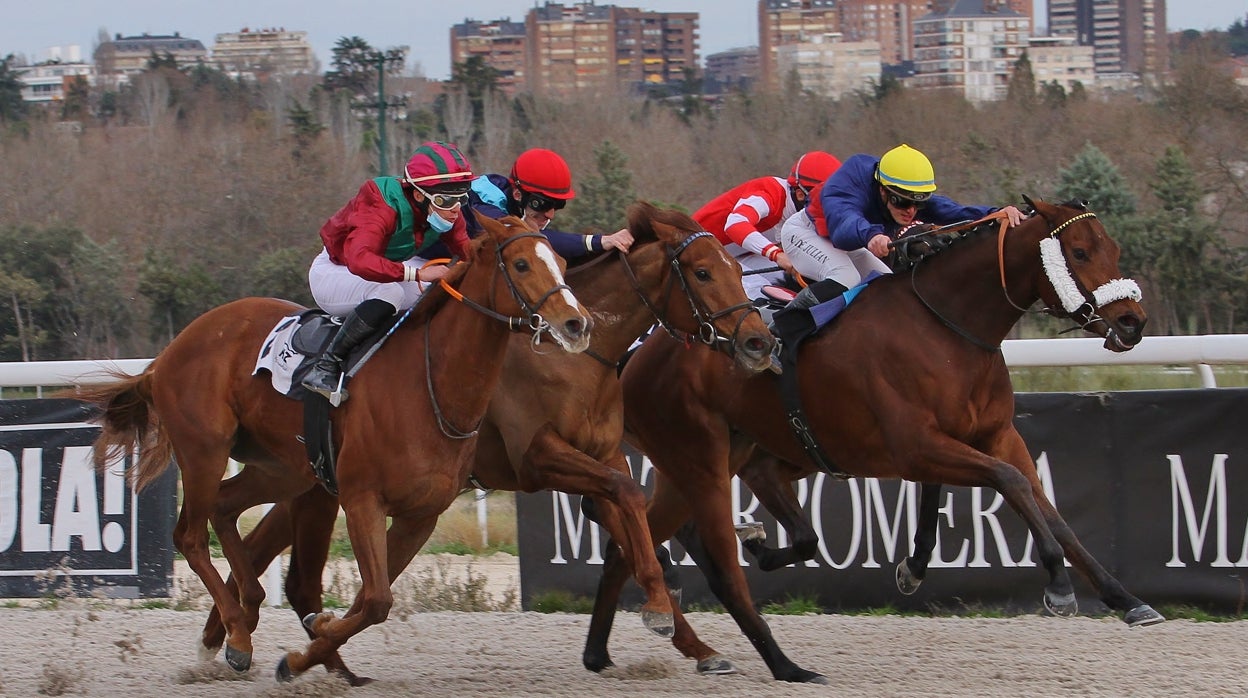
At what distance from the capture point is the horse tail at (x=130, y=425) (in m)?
6.32

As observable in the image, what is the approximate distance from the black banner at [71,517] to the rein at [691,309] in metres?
3.04

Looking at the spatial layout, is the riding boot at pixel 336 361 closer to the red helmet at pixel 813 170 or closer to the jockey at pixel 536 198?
the jockey at pixel 536 198

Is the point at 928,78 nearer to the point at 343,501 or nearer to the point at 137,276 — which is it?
the point at 137,276

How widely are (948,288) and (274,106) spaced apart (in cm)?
6007

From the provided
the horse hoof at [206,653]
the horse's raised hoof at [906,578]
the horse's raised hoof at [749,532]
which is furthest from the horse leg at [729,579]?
the horse hoof at [206,653]

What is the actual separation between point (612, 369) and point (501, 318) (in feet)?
2.20

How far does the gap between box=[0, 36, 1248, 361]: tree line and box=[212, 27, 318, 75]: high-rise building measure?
65.7 ft

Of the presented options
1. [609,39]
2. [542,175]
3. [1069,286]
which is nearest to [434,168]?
[542,175]

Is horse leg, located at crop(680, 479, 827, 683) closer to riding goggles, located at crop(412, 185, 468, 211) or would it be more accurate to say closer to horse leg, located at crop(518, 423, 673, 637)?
horse leg, located at crop(518, 423, 673, 637)

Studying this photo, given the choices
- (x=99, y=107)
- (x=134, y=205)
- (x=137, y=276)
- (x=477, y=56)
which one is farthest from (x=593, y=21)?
(x=137, y=276)

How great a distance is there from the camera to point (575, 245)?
18.7 ft

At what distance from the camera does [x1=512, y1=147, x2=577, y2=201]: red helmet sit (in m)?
5.73

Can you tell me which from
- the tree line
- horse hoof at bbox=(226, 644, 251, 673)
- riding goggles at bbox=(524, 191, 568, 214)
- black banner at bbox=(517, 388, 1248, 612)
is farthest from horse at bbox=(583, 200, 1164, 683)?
the tree line

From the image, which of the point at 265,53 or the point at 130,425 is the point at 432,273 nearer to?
the point at 130,425
